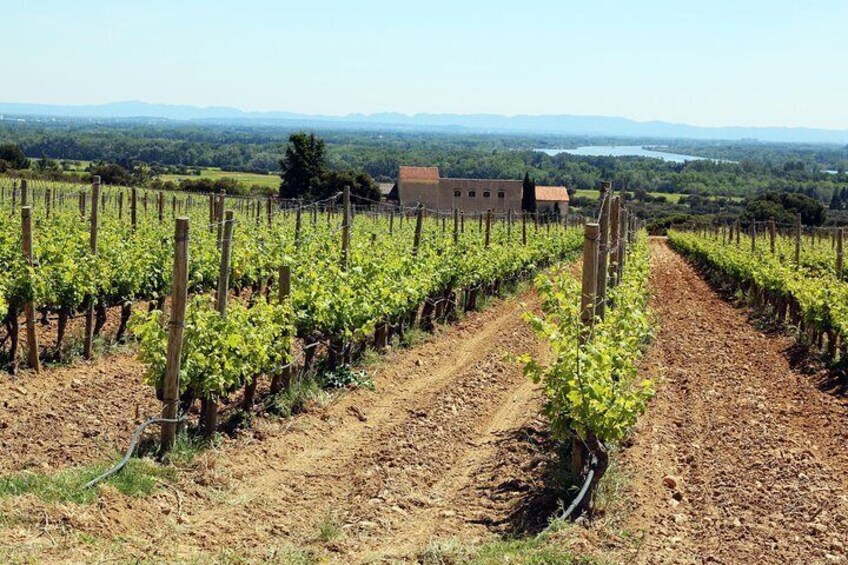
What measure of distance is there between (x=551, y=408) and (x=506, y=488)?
34.1 inches

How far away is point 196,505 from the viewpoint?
21.6ft

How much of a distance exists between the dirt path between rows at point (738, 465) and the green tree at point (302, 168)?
50680 mm

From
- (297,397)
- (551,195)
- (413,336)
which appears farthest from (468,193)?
(297,397)

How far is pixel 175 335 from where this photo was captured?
7480 mm

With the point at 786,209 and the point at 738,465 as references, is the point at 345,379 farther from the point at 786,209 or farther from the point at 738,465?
Answer: the point at 786,209

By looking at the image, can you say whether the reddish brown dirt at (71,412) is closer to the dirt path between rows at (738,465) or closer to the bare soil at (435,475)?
the bare soil at (435,475)

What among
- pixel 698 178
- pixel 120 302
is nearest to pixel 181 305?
pixel 120 302

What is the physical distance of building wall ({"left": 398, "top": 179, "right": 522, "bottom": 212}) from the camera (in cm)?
8806

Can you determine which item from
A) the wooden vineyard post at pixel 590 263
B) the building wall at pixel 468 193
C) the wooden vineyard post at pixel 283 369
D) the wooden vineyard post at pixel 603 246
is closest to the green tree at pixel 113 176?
the building wall at pixel 468 193

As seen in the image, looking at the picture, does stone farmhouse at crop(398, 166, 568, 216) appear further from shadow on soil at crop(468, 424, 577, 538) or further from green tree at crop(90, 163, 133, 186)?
shadow on soil at crop(468, 424, 577, 538)

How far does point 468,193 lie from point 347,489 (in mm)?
83468

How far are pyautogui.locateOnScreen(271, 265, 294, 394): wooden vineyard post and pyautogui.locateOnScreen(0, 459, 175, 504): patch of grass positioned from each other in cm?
242

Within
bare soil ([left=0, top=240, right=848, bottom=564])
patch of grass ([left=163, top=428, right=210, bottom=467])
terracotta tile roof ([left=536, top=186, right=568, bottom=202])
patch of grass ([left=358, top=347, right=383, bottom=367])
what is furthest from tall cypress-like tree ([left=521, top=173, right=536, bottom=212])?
patch of grass ([left=163, top=428, right=210, bottom=467])

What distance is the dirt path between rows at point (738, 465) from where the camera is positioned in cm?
610
